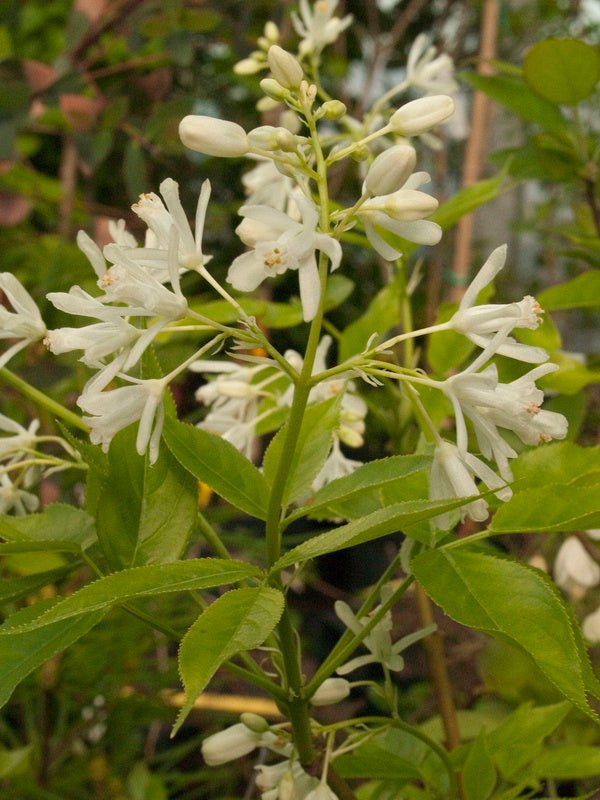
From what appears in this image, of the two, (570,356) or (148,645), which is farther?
(148,645)

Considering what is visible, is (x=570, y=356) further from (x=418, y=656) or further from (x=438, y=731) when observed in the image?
(x=418, y=656)

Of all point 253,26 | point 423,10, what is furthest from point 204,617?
point 423,10

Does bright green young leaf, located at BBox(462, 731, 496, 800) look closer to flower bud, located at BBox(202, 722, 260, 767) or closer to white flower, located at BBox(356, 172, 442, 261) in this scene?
flower bud, located at BBox(202, 722, 260, 767)

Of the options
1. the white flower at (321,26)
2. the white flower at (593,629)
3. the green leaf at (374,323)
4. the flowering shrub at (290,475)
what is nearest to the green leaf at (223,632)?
the flowering shrub at (290,475)

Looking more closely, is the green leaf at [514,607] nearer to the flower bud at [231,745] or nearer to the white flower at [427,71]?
the flower bud at [231,745]

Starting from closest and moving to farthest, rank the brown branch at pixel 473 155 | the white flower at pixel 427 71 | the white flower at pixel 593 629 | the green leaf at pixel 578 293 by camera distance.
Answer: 1. the green leaf at pixel 578 293
2. the white flower at pixel 593 629
3. the white flower at pixel 427 71
4. the brown branch at pixel 473 155

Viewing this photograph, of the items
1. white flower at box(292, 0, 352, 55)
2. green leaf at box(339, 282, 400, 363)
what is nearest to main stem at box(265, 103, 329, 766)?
green leaf at box(339, 282, 400, 363)

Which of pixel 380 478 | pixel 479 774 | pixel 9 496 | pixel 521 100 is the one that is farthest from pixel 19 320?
pixel 521 100
